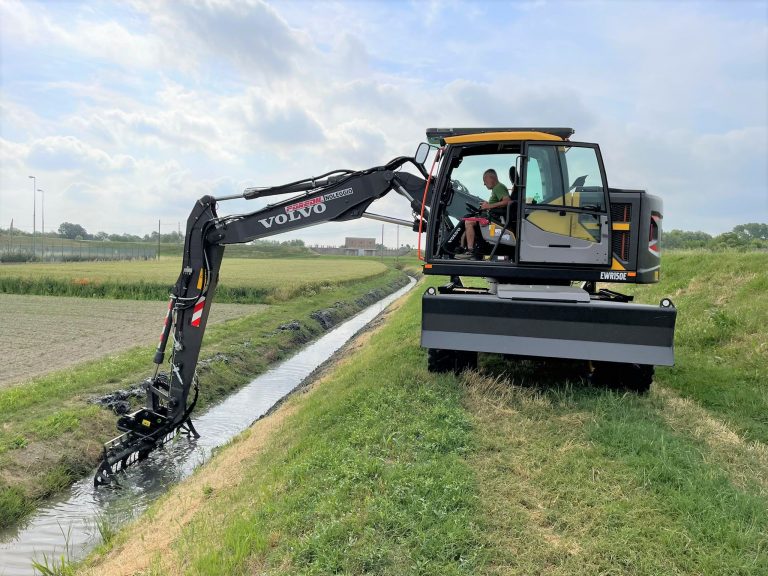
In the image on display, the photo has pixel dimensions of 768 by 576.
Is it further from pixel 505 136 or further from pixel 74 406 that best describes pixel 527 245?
pixel 74 406

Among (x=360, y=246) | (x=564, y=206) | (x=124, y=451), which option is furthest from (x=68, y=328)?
(x=360, y=246)

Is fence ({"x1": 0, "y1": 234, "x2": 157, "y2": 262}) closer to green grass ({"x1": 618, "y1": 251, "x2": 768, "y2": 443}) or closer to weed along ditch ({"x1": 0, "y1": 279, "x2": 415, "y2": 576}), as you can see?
weed along ditch ({"x1": 0, "y1": 279, "x2": 415, "y2": 576})

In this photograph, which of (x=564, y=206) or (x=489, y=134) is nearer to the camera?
(x=564, y=206)

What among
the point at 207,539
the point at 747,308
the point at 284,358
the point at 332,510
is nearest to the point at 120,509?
the point at 207,539

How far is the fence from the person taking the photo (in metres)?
58.8

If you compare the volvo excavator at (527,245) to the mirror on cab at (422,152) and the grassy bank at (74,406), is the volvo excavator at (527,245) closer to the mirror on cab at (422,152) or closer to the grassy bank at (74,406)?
the mirror on cab at (422,152)

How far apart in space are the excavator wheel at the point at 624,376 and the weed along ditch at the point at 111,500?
6.68 m

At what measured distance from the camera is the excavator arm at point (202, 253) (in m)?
8.49

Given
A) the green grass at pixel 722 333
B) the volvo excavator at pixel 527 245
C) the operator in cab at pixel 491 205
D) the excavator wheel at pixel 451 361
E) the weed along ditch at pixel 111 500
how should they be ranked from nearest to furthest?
the volvo excavator at pixel 527 245
the weed along ditch at pixel 111 500
the operator in cab at pixel 491 205
the excavator wheel at pixel 451 361
the green grass at pixel 722 333

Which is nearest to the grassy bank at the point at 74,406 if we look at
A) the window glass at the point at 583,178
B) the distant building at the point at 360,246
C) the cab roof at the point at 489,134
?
the cab roof at the point at 489,134

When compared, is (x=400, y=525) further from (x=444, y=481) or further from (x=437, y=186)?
(x=437, y=186)

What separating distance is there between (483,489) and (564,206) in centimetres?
378

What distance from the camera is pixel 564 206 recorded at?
22.6 ft

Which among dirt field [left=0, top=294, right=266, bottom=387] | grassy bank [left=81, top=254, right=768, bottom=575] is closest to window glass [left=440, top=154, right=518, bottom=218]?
grassy bank [left=81, top=254, right=768, bottom=575]
